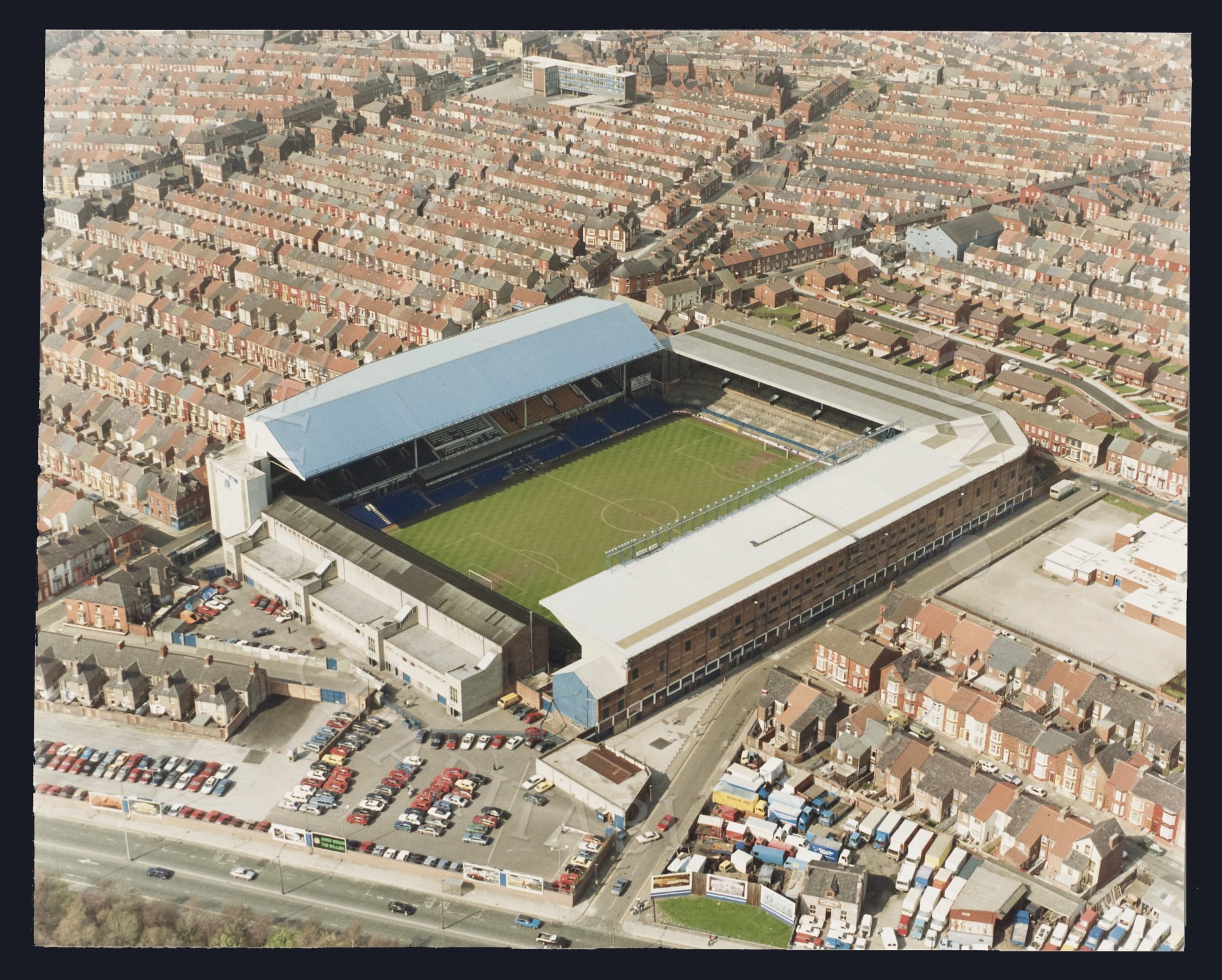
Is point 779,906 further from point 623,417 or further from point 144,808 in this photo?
point 623,417

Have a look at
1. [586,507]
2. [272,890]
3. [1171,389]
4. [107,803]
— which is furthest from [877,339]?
[107,803]

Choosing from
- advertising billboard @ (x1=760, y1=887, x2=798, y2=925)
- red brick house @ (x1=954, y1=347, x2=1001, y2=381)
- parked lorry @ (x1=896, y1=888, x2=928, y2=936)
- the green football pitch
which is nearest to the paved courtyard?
the green football pitch

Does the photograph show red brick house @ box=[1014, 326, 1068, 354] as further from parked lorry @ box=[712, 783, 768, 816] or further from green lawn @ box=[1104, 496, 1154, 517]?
parked lorry @ box=[712, 783, 768, 816]

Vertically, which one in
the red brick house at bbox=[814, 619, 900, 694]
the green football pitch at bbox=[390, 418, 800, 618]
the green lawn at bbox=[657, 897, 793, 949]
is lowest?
the green lawn at bbox=[657, 897, 793, 949]

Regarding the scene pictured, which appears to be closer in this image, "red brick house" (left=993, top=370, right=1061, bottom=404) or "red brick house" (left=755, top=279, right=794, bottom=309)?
"red brick house" (left=993, top=370, right=1061, bottom=404)

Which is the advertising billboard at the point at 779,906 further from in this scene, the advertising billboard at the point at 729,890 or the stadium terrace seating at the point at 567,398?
the stadium terrace seating at the point at 567,398

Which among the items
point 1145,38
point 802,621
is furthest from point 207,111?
point 802,621

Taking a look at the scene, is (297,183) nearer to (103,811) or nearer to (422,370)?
(422,370)

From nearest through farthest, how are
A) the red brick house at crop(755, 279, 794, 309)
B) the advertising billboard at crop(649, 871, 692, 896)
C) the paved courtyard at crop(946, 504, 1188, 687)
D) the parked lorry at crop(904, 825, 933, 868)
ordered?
the advertising billboard at crop(649, 871, 692, 896), the parked lorry at crop(904, 825, 933, 868), the paved courtyard at crop(946, 504, 1188, 687), the red brick house at crop(755, 279, 794, 309)
